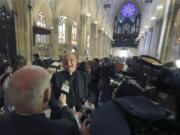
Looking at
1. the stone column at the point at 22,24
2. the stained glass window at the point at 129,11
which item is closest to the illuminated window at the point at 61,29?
the stone column at the point at 22,24

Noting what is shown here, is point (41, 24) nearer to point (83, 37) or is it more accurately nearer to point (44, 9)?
point (44, 9)

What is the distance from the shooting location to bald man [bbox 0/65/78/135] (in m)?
1.03

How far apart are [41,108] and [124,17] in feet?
164

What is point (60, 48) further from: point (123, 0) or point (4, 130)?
point (123, 0)

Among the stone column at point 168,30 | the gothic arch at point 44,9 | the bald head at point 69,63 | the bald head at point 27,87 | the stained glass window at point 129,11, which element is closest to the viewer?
the bald head at point 27,87

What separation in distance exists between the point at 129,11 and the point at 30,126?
163 ft

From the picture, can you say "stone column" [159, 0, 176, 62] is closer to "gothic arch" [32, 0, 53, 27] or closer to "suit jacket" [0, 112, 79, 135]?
"suit jacket" [0, 112, 79, 135]

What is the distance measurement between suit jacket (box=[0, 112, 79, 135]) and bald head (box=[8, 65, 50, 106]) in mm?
104

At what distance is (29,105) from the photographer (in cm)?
106

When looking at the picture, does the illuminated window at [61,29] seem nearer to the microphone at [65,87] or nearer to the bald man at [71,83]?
the bald man at [71,83]

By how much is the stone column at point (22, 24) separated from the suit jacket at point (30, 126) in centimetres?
790

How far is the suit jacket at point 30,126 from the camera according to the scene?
1.04 m

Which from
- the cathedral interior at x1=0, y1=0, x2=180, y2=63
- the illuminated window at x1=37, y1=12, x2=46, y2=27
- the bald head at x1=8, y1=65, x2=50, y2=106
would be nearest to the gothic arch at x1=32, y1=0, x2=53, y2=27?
the cathedral interior at x1=0, y1=0, x2=180, y2=63

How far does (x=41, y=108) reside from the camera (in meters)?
1.11
